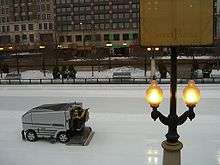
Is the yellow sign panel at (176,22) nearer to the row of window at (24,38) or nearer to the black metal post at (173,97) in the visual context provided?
the black metal post at (173,97)

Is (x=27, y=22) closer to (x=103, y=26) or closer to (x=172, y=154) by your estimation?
(x=103, y=26)

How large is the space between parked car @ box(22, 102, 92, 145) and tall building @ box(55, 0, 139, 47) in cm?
7373

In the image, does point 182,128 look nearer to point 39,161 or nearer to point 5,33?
point 39,161

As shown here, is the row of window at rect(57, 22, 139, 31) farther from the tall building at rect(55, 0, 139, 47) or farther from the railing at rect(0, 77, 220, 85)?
the railing at rect(0, 77, 220, 85)

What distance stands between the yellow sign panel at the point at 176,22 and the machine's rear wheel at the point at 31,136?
477 inches

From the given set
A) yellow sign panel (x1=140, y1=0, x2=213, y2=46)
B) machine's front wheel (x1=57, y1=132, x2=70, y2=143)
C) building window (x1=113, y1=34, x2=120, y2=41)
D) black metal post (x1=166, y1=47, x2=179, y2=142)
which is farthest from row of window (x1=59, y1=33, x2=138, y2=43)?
yellow sign panel (x1=140, y1=0, x2=213, y2=46)

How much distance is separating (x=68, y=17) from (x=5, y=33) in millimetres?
20741

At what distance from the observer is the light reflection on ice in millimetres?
14255

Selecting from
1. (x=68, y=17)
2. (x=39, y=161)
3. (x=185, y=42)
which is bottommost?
(x=39, y=161)

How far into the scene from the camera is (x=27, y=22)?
100188 millimetres

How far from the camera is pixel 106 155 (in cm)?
1523

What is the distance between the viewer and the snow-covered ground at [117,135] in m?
14.8

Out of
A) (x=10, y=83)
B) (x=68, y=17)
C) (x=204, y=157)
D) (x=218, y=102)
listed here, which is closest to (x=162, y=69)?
(x=218, y=102)

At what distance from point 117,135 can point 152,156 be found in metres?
3.52
